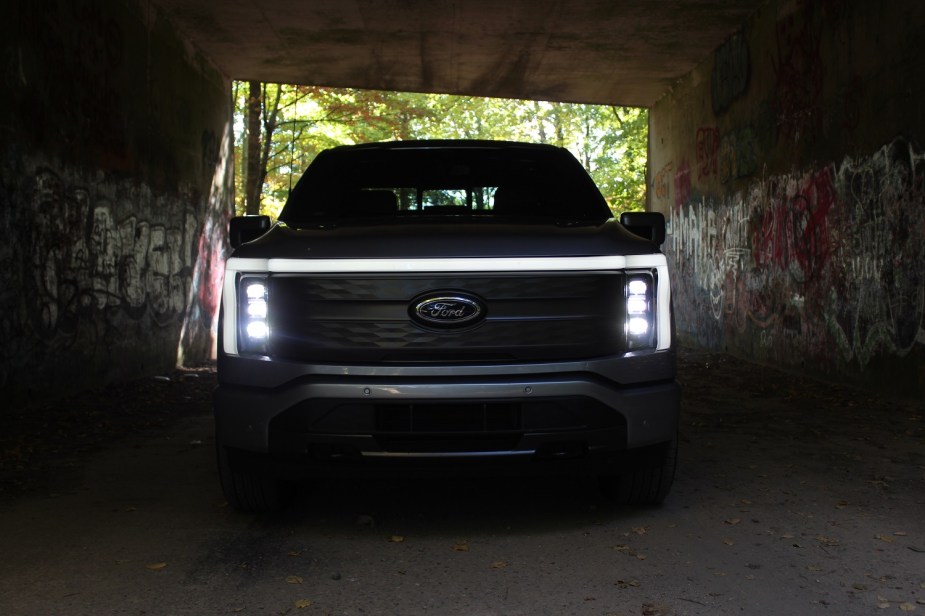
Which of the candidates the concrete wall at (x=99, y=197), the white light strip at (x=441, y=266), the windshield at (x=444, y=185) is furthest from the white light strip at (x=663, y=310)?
the concrete wall at (x=99, y=197)

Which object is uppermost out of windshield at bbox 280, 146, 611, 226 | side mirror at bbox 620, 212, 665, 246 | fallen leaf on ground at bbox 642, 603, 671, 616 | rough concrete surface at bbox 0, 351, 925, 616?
windshield at bbox 280, 146, 611, 226

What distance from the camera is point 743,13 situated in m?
13.0

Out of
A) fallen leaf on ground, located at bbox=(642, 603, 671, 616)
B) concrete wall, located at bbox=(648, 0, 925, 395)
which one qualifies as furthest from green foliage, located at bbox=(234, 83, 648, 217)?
fallen leaf on ground, located at bbox=(642, 603, 671, 616)

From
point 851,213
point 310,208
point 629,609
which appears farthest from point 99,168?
point 629,609

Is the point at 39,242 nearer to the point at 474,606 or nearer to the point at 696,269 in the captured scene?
the point at 474,606

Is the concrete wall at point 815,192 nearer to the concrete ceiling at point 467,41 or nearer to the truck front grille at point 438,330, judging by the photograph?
the concrete ceiling at point 467,41

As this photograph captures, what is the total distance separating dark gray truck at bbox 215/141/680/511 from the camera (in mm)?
4305

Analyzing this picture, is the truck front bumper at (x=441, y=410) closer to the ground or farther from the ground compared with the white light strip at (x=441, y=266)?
closer to the ground

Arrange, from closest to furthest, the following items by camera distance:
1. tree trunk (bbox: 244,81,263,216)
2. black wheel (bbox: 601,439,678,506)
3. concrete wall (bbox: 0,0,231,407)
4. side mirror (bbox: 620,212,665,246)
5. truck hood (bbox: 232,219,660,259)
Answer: truck hood (bbox: 232,219,660,259)
black wheel (bbox: 601,439,678,506)
side mirror (bbox: 620,212,665,246)
concrete wall (bbox: 0,0,231,407)
tree trunk (bbox: 244,81,263,216)

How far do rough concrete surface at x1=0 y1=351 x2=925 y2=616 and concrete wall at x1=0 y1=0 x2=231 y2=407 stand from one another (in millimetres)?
→ 2354

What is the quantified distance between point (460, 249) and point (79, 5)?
23.4 ft

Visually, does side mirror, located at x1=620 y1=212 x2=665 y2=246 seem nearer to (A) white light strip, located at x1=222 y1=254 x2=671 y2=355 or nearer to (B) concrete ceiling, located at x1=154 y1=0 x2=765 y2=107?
(A) white light strip, located at x1=222 y1=254 x2=671 y2=355

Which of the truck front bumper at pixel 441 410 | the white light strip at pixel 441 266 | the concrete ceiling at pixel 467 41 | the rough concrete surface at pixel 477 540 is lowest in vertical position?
the rough concrete surface at pixel 477 540

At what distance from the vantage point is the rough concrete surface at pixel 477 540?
367 centimetres
